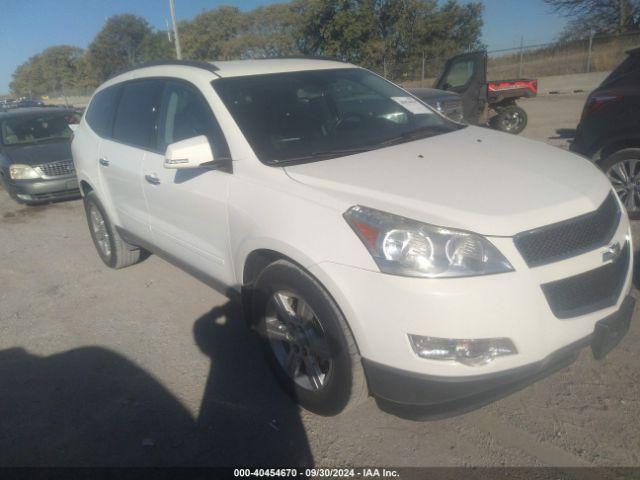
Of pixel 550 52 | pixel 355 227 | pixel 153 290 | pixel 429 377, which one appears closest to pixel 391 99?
pixel 355 227

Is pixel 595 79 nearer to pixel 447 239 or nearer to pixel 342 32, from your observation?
pixel 342 32

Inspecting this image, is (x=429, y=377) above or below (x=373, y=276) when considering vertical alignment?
below

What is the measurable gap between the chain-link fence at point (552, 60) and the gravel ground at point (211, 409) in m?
20.1

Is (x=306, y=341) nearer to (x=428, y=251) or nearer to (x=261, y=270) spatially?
(x=261, y=270)

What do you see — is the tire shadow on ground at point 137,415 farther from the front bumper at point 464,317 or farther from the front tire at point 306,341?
the front bumper at point 464,317

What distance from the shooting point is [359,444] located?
103 inches

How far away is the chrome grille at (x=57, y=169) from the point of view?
866 centimetres

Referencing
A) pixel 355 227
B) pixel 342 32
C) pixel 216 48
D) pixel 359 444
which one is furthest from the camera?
pixel 216 48

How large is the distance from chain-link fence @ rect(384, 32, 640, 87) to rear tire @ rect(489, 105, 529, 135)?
1005 centimetres

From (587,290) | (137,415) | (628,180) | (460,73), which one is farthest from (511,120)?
(137,415)

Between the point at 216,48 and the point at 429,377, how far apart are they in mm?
56224

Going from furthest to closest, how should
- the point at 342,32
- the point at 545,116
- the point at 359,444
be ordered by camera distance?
the point at 342,32, the point at 545,116, the point at 359,444

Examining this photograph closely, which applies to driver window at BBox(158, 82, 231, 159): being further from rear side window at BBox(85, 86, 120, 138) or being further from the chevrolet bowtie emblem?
the chevrolet bowtie emblem

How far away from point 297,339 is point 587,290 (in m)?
1.47
